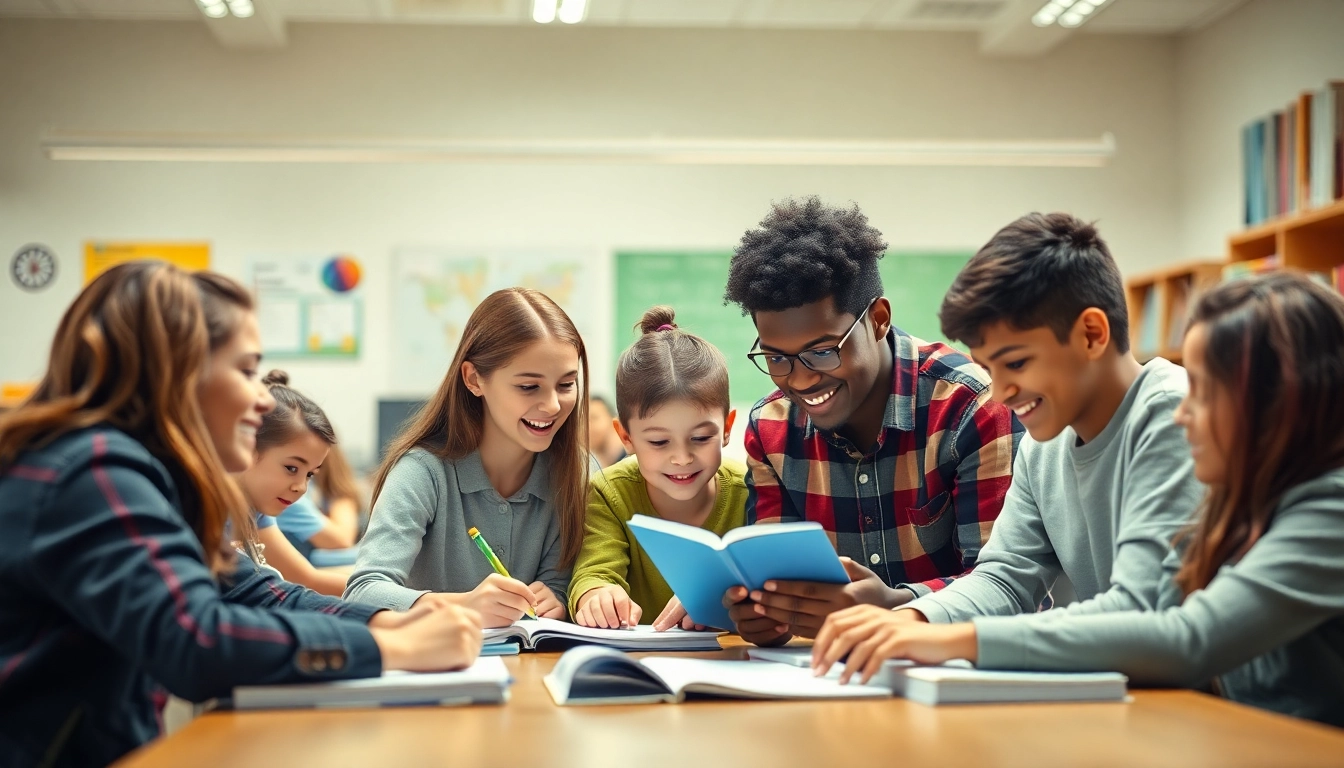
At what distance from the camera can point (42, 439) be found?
103 centimetres

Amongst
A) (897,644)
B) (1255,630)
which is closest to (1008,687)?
(897,644)

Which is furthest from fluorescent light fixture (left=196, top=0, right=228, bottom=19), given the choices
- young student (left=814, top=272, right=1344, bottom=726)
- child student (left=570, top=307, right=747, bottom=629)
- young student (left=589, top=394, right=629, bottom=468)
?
young student (left=814, top=272, right=1344, bottom=726)

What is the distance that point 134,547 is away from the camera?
98 centimetres

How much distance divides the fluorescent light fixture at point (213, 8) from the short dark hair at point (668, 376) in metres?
3.48

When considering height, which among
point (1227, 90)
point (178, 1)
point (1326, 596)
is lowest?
point (1326, 596)

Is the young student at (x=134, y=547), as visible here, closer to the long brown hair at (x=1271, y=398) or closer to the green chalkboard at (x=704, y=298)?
the long brown hair at (x=1271, y=398)

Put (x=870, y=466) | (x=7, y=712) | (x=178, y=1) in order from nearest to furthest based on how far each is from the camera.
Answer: (x=7, y=712) < (x=870, y=466) < (x=178, y=1)

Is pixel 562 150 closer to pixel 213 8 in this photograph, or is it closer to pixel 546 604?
pixel 213 8

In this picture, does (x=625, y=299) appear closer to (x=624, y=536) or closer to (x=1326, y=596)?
(x=624, y=536)

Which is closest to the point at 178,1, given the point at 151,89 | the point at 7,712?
the point at 151,89

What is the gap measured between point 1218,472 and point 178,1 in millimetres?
4950

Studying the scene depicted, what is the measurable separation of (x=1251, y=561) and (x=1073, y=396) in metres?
0.34

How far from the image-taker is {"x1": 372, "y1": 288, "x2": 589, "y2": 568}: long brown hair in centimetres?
191

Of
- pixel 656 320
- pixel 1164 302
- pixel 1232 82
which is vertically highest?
pixel 1232 82
